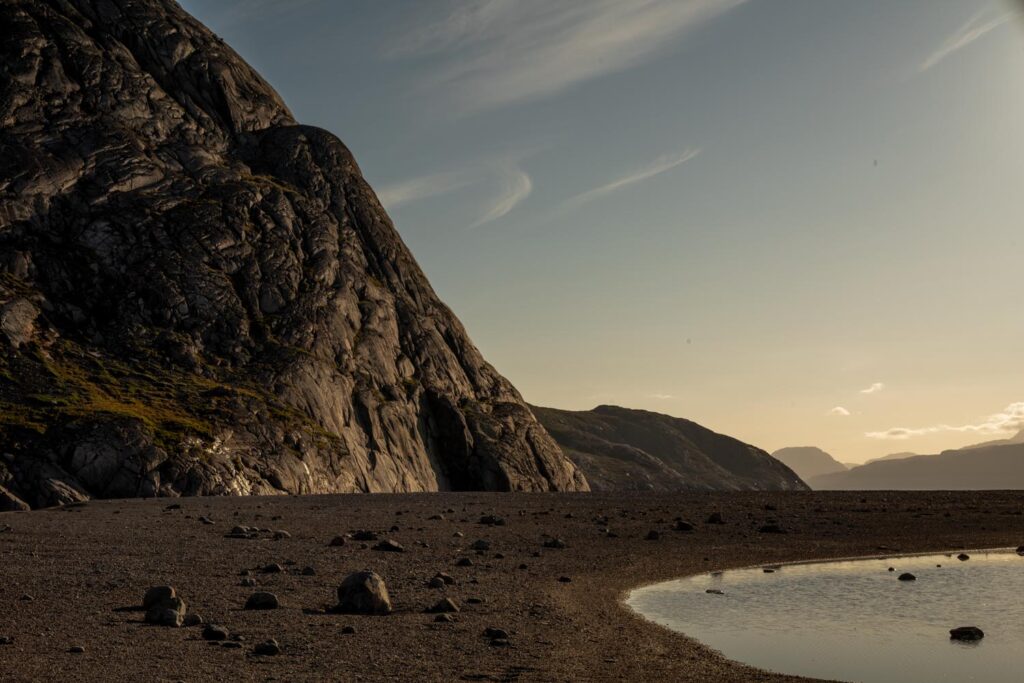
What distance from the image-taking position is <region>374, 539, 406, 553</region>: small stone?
111 ft

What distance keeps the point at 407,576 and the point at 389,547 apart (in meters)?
6.52

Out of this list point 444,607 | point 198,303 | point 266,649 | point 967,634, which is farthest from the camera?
point 198,303

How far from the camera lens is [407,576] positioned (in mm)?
27875

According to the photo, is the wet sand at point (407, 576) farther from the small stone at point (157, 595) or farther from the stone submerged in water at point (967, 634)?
the stone submerged in water at point (967, 634)

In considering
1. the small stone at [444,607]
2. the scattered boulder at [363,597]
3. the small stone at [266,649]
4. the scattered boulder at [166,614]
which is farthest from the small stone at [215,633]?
the small stone at [444,607]

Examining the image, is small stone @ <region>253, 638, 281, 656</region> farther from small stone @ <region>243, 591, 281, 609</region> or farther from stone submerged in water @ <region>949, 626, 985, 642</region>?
stone submerged in water @ <region>949, 626, 985, 642</region>

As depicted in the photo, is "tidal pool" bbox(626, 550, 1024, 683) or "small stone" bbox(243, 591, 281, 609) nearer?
"tidal pool" bbox(626, 550, 1024, 683)

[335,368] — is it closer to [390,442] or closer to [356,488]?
[390,442]

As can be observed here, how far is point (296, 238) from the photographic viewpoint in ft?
406

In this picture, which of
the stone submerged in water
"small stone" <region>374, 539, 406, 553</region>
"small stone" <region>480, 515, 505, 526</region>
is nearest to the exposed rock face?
"small stone" <region>480, 515, 505, 526</region>

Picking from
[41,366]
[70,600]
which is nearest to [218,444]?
[41,366]

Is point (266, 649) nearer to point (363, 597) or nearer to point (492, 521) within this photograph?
point (363, 597)

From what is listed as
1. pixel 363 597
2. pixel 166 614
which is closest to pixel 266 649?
pixel 166 614

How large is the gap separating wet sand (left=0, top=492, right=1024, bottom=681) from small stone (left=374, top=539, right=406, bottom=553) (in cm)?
52
